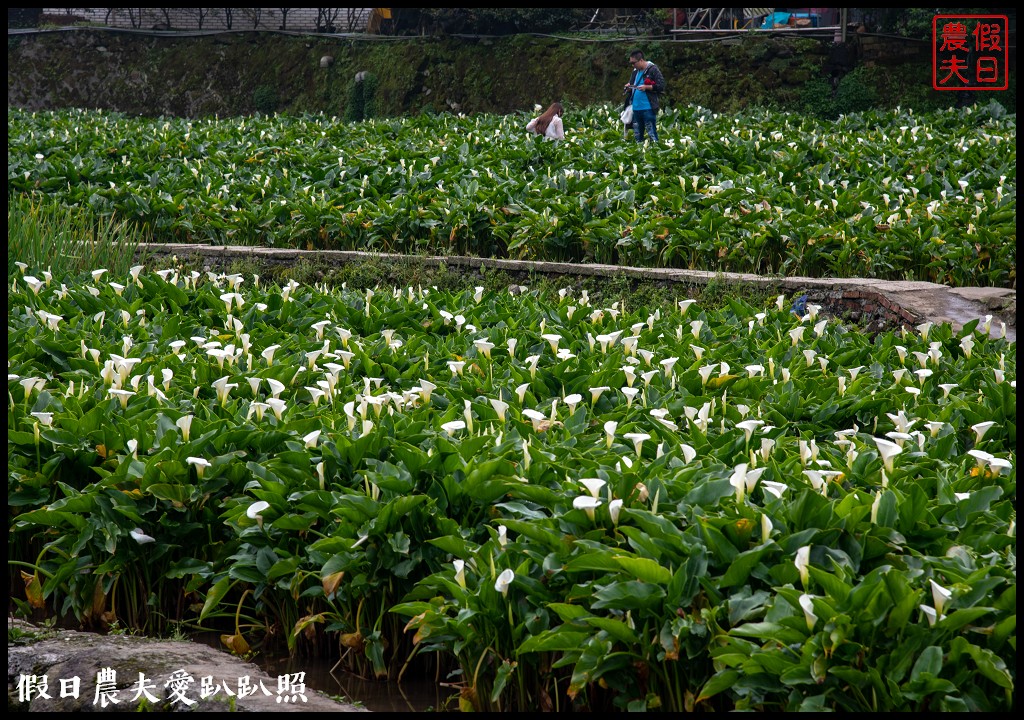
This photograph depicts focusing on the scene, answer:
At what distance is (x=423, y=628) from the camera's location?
266 cm

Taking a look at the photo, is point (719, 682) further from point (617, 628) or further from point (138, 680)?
point (138, 680)

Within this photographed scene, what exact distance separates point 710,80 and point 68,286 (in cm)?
1747

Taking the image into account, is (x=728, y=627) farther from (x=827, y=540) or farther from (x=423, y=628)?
(x=423, y=628)

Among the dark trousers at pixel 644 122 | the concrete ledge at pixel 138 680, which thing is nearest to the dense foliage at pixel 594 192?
the dark trousers at pixel 644 122

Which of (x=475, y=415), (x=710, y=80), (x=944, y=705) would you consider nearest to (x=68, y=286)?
(x=475, y=415)

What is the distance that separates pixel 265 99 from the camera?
2553cm

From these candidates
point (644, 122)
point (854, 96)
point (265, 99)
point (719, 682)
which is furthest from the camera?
point (265, 99)

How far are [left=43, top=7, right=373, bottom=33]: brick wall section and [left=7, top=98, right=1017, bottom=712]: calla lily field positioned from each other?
2341 centimetres

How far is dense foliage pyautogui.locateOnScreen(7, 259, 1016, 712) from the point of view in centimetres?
241

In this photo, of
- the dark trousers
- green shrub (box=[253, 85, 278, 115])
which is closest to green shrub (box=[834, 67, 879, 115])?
the dark trousers

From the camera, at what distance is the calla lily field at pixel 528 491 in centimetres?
246

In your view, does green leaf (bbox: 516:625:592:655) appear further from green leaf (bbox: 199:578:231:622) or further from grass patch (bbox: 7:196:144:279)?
grass patch (bbox: 7:196:144:279)

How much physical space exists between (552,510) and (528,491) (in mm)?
93

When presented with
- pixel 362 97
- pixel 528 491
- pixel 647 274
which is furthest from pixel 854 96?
pixel 528 491
